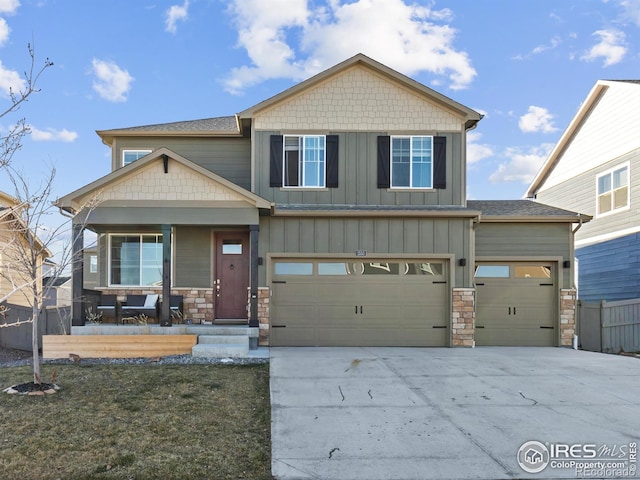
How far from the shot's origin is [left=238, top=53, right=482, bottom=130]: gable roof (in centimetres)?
1020

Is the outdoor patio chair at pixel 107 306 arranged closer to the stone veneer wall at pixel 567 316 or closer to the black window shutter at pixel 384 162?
the black window shutter at pixel 384 162

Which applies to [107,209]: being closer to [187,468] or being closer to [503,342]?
[187,468]

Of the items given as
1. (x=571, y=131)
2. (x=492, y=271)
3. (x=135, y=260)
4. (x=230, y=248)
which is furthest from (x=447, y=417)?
(x=571, y=131)

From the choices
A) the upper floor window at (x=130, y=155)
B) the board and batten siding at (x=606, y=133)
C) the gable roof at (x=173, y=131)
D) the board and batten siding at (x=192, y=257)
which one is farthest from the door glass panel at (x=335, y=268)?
the board and batten siding at (x=606, y=133)

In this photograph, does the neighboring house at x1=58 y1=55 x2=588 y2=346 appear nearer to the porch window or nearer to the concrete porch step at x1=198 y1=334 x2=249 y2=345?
the porch window

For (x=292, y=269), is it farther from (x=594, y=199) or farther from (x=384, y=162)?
(x=594, y=199)

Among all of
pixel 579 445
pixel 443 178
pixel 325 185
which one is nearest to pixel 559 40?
pixel 443 178

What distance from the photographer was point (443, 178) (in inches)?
406

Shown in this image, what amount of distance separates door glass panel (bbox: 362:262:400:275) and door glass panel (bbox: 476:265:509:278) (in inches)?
88.0

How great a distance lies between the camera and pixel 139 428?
14.9 ft

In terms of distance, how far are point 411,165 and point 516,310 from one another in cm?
441

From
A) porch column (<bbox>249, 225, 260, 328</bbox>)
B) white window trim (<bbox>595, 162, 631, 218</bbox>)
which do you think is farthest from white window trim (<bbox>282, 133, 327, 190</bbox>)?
white window trim (<bbox>595, 162, 631, 218</bbox>)

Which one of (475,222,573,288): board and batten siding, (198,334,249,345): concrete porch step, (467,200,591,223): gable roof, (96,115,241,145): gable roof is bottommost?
(198,334,249,345): concrete porch step

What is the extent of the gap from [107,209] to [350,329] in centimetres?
593
